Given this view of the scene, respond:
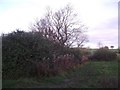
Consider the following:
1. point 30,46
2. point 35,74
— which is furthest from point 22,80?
point 30,46

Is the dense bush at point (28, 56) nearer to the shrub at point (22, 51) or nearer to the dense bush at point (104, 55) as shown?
the shrub at point (22, 51)

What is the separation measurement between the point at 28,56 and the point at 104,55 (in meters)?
24.6

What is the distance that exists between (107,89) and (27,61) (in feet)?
23.2

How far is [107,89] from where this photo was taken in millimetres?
12570

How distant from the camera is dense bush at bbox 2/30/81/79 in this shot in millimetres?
17234

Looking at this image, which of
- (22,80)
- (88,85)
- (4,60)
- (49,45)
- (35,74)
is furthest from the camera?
(49,45)

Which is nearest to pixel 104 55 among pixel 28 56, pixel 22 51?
pixel 28 56

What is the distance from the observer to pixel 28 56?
720 inches

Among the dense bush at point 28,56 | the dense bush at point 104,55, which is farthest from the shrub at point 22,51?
the dense bush at point 104,55

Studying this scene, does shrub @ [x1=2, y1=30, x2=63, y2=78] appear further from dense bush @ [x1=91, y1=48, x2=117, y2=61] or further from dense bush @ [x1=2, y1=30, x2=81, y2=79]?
dense bush @ [x1=91, y1=48, x2=117, y2=61]

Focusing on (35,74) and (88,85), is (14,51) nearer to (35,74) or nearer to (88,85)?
(35,74)

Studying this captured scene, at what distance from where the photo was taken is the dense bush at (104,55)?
40250 mm

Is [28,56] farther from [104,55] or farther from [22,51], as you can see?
[104,55]

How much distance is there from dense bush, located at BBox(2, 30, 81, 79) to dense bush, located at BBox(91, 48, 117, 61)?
825 inches
